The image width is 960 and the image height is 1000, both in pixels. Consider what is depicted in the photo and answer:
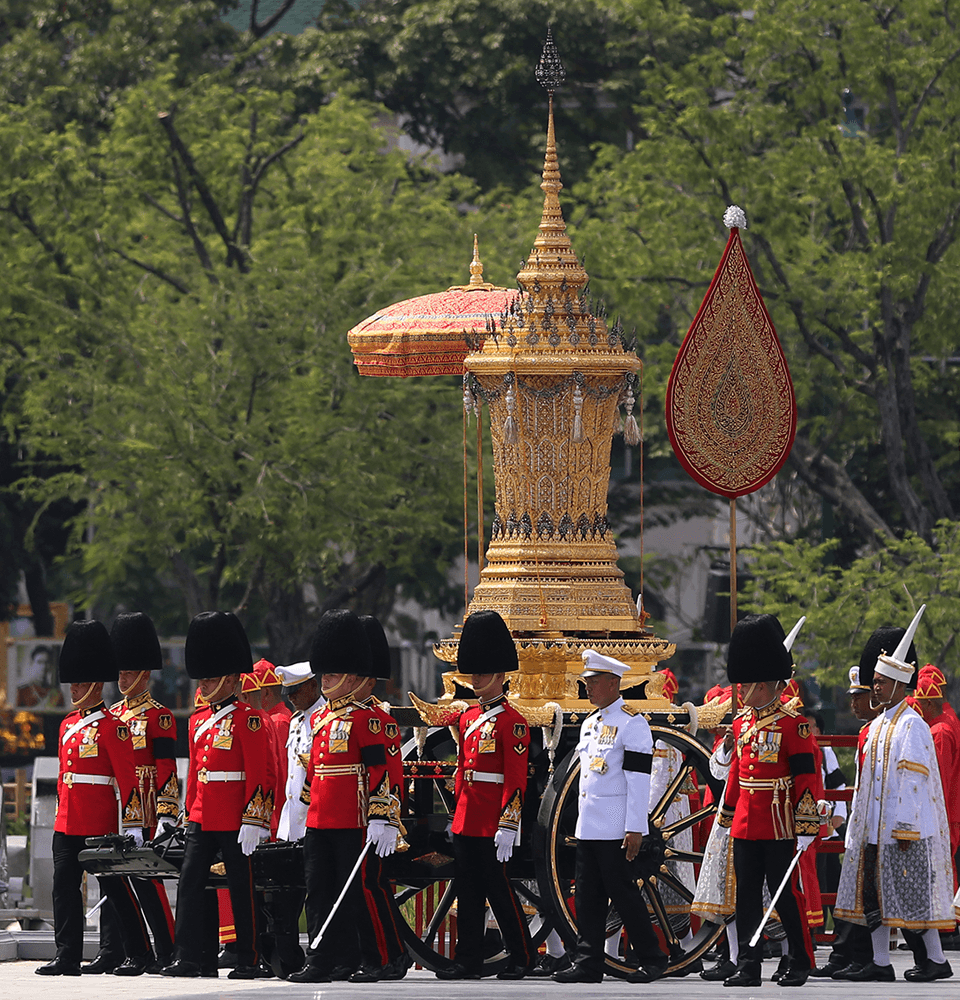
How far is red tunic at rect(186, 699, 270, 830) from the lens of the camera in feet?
37.4

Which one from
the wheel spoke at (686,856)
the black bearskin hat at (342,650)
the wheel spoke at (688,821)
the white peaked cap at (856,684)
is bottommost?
the wheel spoke at (686,856)

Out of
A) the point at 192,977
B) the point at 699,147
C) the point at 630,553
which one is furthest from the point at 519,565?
the point at 630,553

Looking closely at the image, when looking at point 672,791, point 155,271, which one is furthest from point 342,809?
point 155,271

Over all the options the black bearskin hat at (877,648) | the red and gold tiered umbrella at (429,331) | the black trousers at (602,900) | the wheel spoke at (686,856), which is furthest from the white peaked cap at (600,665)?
the red and gold tiered umbrella at (429,331)

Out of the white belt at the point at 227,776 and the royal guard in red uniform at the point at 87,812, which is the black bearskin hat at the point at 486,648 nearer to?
the white belt at the point at 227,776

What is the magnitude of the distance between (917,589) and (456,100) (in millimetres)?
13158

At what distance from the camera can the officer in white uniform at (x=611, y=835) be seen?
36.6ft

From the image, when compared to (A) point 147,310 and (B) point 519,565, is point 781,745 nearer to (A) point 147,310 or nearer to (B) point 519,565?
(B) point 519,565

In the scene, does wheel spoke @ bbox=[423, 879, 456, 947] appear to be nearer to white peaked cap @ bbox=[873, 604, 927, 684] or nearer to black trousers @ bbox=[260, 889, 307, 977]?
black trousers @ bbox=[260, 889, 307, 977]

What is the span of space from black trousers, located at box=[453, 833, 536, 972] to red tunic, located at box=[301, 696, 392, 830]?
57 cm

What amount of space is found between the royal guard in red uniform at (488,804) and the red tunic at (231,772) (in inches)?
38.7

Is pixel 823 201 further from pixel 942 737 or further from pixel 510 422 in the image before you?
pixel 942 737

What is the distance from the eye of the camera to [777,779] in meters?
11.1

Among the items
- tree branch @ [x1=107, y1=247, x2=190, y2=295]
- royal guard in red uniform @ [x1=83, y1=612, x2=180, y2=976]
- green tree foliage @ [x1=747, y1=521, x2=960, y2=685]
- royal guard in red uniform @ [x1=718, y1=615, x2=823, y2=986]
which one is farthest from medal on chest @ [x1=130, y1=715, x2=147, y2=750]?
tree branch @ [x1=107, y1=247, x2=190, y2=295]
